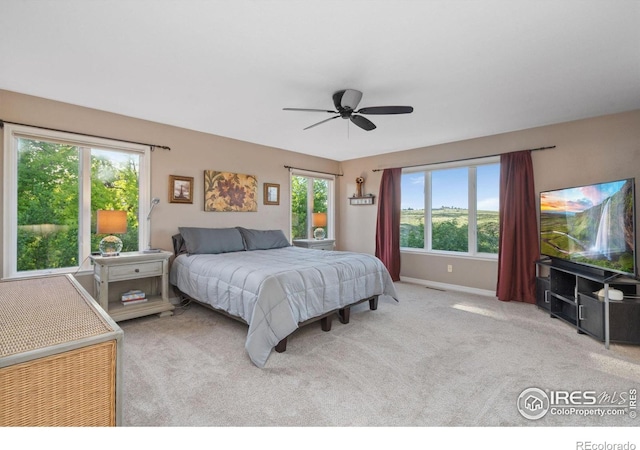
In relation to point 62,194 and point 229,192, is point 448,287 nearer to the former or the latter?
point 229,192

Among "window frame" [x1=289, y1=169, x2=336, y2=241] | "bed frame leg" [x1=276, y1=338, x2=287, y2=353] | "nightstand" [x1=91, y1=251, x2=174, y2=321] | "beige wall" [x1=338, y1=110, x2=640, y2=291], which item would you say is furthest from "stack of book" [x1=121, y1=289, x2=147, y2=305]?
"beige wall" [x1=338, y1=110, x2=640, y2=291]

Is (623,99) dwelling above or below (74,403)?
above

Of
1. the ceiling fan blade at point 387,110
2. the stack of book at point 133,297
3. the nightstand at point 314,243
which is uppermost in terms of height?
the ceiling fan blade at point 387,110

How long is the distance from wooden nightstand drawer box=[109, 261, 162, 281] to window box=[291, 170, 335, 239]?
2.55m

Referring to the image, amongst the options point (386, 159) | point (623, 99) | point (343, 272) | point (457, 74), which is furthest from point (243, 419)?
point (386, 159)

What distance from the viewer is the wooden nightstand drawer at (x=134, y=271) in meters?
3.12

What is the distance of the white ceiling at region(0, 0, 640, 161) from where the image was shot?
→ 1.79 metres

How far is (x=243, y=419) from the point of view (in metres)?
1.73

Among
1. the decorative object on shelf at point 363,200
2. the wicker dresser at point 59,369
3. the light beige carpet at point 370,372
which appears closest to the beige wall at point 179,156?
the decorative object on shelf at point 363,200

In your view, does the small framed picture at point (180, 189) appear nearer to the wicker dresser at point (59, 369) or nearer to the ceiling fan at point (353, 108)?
the ceiling fan at point (353, 108)

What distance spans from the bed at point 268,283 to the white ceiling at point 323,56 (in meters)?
1.68

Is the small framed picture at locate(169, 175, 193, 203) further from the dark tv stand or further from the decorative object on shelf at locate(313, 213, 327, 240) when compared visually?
the dark tv stand
